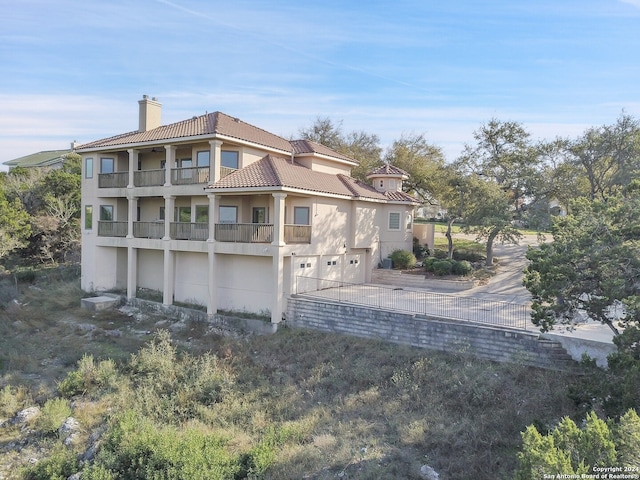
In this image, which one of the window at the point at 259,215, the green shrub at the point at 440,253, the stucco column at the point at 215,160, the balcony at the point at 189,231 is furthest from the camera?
the green shrub at the point at 440,253

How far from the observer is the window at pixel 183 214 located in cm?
2548

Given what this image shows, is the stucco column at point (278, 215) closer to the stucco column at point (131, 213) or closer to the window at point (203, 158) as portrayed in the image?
the window at point (203, 158)

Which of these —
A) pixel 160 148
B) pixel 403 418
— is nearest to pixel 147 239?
pixel 160 148

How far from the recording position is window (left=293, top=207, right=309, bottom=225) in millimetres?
22766

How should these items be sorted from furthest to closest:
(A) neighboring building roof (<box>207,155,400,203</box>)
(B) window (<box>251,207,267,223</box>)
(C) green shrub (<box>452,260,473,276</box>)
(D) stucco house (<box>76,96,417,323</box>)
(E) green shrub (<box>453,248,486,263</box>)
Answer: (E) green shrub (<box>453,248,486,263</box>)
(C) green shrub (<box>452,260,473,276</box>)
(B) window (<box>251,207,267,223</box>)
(D) stucco house (<box>76,96,417,323</box>)
(A) neighboring building roof (<box>207,155,400,203</box>)

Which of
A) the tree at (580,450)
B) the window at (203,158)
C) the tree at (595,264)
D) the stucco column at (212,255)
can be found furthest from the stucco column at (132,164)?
the tree at (580,450)

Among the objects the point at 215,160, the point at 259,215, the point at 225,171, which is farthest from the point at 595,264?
the point at 225,171

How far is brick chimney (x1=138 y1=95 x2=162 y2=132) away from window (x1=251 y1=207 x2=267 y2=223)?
9898 millimetres

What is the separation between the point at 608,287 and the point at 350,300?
1145cm

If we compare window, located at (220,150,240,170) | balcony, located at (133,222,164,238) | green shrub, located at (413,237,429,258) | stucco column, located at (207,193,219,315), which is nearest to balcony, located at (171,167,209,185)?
window, located at (220,150,240,170)

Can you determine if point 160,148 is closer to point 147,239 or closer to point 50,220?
point 147,239

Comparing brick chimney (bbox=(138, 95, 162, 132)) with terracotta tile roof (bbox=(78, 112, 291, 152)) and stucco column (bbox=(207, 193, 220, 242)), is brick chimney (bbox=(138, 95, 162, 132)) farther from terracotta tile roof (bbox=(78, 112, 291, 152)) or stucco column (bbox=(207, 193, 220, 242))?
stucco column (bbox=(207, 193, 220, 242))

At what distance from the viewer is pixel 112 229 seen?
27203mm

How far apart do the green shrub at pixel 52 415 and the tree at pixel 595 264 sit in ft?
47.7
